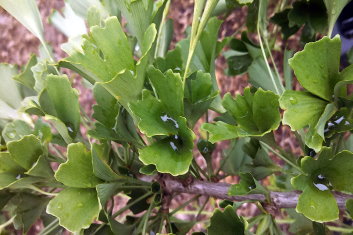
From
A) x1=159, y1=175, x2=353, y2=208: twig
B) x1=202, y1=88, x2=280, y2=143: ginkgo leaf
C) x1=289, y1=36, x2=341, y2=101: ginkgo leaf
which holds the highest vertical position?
x1=289, y1=36, x2=341, y2=101: ginkgo leaf

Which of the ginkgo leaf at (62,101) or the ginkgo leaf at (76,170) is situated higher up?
the ginkgo leaf at (62,101)

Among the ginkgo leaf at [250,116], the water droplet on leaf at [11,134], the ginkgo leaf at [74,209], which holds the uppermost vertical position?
the water droplet on leaf at [11,134]

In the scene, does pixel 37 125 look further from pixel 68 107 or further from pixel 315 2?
pixel 315 2

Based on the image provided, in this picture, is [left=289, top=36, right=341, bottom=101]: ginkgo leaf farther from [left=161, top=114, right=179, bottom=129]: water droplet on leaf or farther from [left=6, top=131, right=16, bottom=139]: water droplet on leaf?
[left=6, top=131, right=16, bottom=139]: water droplet on leaf

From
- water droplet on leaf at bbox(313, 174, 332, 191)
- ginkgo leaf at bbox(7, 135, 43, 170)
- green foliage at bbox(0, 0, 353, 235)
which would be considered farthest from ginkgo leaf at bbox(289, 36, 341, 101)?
ginkgo leaf at bbox(7, 135, 43, 170)

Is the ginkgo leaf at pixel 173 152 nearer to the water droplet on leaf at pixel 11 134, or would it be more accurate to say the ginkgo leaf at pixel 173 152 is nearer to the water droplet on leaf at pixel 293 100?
the water droplet on leaf at pixel 293 100

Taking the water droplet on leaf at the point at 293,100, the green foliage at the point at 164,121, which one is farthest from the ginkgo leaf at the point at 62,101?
the water droplet on leaf at the point at 293,100

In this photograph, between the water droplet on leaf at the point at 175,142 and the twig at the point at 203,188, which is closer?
the water droplet on leaf at the point at 175,142

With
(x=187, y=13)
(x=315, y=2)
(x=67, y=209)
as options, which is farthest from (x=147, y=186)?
(x=187, y=13)

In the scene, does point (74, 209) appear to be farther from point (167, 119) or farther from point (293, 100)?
point (293, 100)

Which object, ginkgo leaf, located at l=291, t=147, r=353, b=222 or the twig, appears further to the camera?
the twig

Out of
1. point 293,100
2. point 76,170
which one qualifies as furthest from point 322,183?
point 76,170
